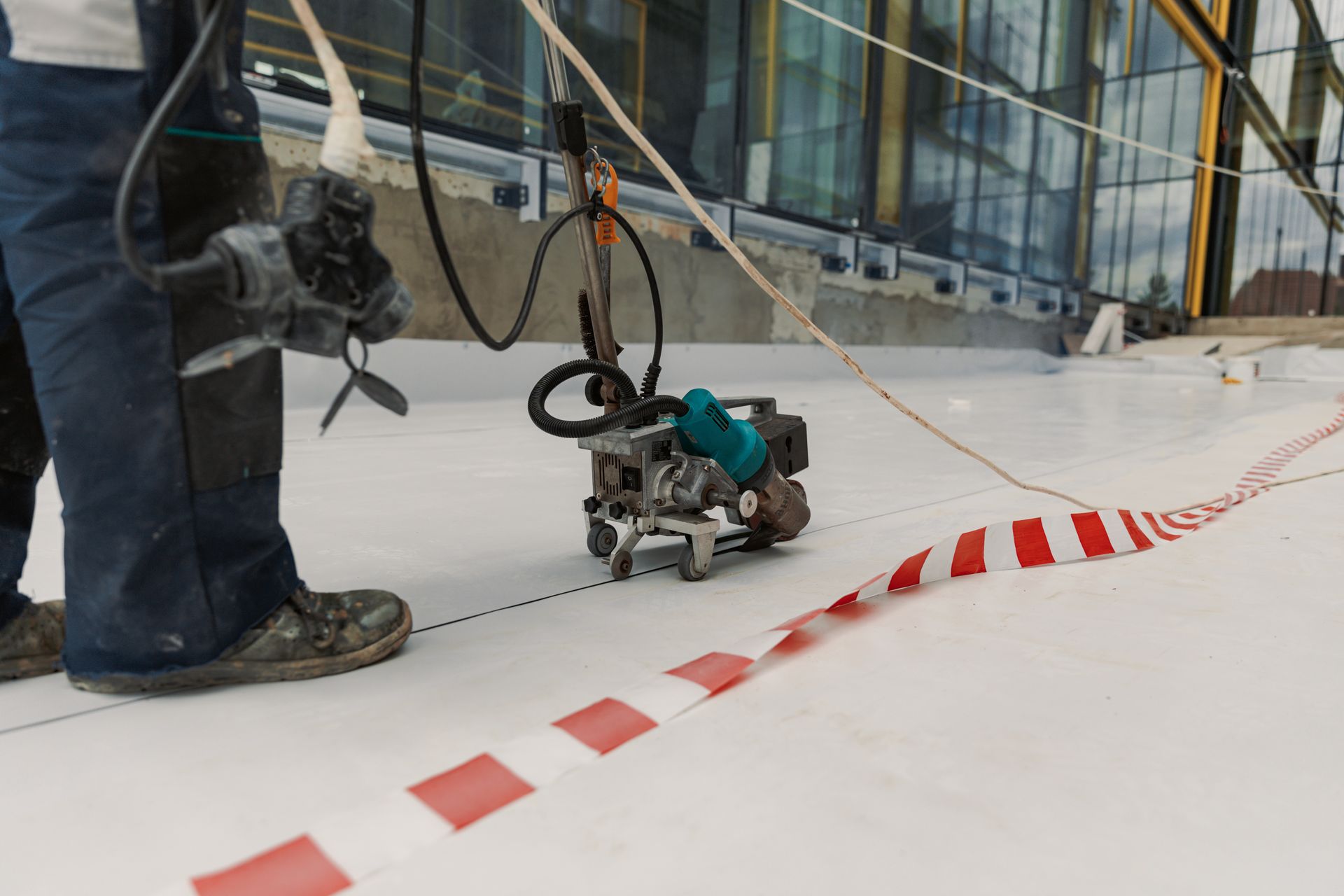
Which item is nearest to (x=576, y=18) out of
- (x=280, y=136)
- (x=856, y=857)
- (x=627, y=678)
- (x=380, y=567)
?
(x=280, y=136)

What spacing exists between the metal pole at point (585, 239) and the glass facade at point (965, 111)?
144 inches

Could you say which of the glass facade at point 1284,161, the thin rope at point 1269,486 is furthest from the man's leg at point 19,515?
the glass facade at point 1284,161

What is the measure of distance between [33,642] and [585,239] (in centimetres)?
99

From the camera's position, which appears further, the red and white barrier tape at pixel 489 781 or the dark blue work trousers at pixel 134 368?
the dark blue work trousers at pixel 134 368

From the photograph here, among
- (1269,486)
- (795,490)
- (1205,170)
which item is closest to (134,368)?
(795,490)

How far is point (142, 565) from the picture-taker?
915mm

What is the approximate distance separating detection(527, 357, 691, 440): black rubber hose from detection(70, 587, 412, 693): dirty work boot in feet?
1.29

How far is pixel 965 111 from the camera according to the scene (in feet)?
32.5

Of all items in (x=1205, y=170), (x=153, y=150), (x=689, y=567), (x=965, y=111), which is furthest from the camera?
(x=1205, y=170)

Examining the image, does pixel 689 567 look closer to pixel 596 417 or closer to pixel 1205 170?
pixel 596 417

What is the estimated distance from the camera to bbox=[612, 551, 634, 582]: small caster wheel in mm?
1555

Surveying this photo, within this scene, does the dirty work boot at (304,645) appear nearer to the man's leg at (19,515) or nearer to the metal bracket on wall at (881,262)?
the man's leg at (19,515)

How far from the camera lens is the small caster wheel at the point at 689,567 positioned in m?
1.54

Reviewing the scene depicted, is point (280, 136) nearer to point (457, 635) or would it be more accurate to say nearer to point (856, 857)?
point (457, 635)
